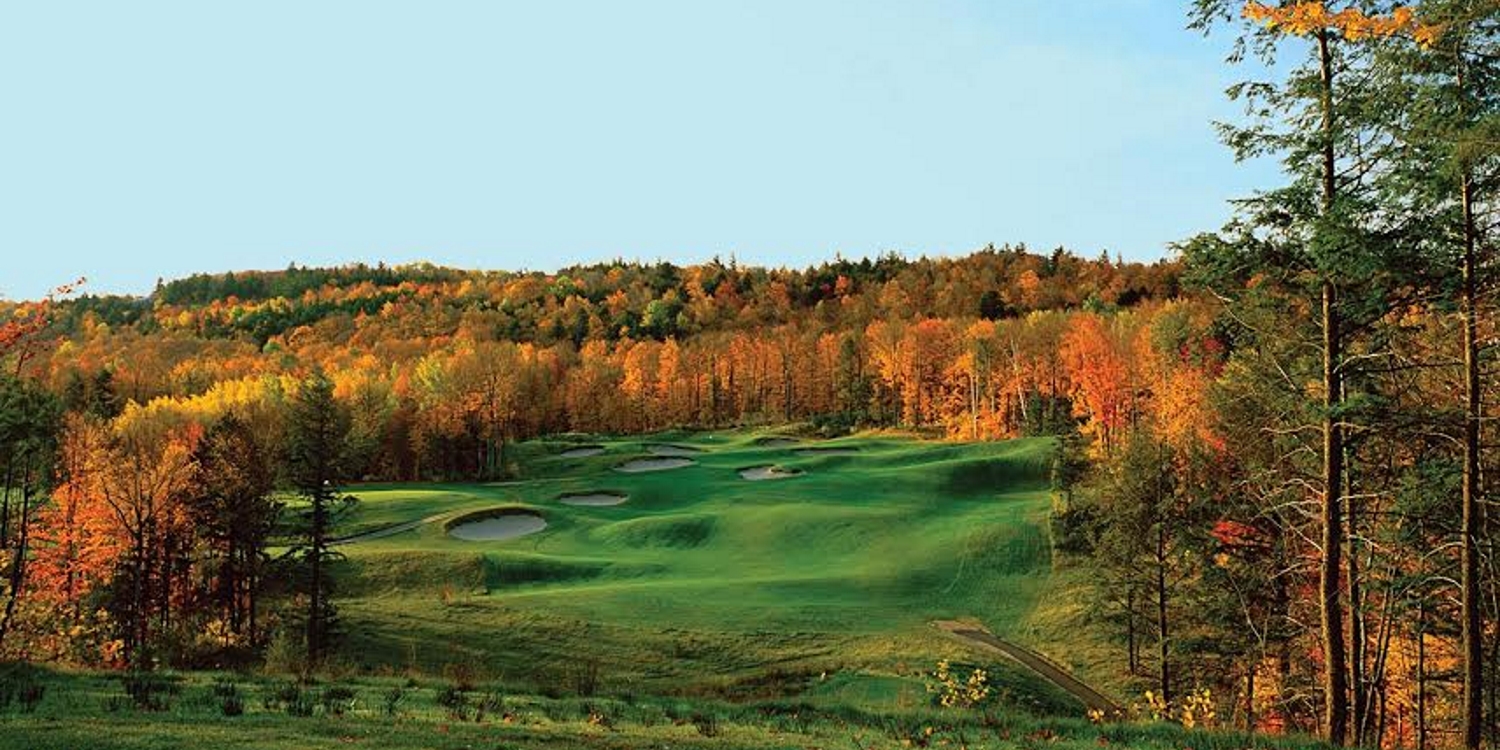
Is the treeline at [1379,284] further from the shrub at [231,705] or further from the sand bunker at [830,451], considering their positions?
the sand bunker at [830,451]

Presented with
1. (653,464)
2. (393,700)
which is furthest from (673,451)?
(393,700)

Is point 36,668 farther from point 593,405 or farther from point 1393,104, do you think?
point 593,405

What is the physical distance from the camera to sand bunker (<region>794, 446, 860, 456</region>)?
85.8m

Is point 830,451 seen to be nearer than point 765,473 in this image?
No

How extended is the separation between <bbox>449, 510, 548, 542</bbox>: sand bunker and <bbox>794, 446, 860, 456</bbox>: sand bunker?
32.1 m

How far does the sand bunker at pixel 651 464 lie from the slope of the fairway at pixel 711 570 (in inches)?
168

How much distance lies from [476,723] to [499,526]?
48509 millimetres

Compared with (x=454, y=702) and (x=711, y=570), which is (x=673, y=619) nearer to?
(x=711, y=570)

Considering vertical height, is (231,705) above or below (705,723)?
above

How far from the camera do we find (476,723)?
13.4 metres

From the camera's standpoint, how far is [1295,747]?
43.7 feet

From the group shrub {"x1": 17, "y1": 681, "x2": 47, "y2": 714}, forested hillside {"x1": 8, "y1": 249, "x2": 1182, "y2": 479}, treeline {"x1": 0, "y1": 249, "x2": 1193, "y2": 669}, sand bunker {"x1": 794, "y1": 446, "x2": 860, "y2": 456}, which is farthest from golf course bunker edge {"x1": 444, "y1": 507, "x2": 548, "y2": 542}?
shrub {"x1": 17, "y1": 681, "x2": 47, "y2": 714}

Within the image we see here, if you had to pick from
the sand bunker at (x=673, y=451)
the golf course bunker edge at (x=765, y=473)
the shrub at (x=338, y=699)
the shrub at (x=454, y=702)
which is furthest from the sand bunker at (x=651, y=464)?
the shrub at (x=338, y=699)

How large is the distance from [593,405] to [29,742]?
107914 millimetres
